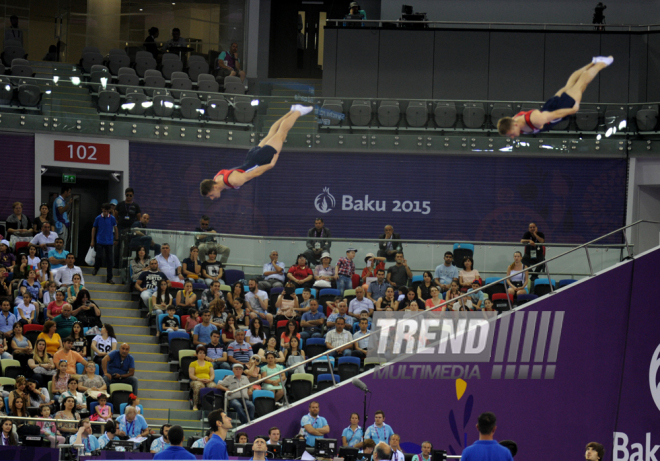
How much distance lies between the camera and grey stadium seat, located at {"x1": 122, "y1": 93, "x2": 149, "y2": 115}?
17125 millimetres

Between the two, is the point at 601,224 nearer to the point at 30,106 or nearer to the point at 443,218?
the point at 443,218

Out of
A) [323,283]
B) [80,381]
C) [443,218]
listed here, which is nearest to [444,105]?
[443,218]

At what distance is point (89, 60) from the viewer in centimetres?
1902

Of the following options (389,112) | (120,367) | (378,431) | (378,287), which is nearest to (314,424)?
(378,431)

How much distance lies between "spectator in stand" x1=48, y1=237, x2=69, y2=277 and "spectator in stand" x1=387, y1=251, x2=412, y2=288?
551 centimetres

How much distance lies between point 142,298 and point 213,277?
1320mm

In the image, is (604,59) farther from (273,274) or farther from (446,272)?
(273,274)

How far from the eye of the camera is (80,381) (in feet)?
38.4

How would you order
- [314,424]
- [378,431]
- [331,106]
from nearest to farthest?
[378,431]
[314,424]
[331,106]

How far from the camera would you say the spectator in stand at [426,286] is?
13.7 m

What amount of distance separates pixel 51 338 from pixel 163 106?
21.4ft

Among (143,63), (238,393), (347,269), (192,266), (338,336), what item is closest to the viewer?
(238,393)

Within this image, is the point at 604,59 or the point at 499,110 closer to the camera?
the point at 604,59

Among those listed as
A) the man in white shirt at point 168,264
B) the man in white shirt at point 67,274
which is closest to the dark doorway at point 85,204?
the man in white shirt at point 168,264
